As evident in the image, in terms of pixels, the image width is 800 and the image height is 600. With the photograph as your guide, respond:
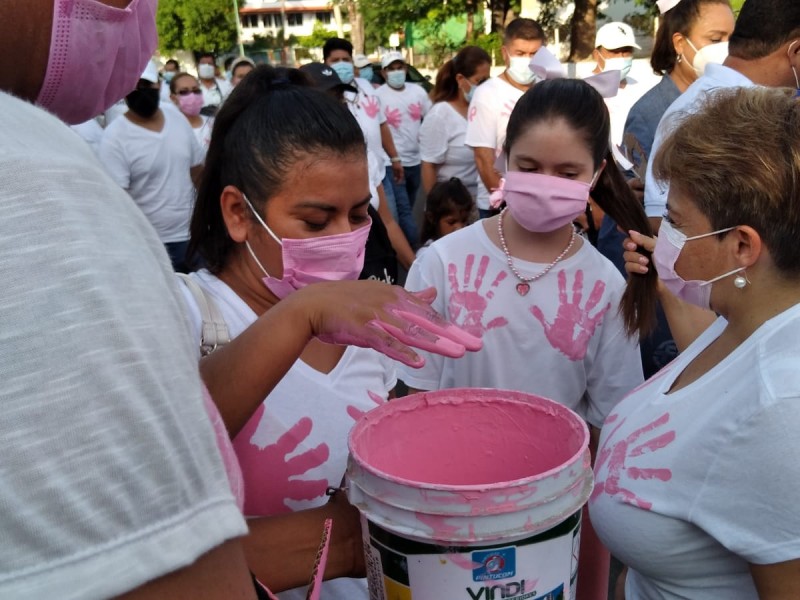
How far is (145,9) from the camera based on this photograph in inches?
41.1

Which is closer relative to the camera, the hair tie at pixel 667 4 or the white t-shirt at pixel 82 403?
the white t-shirt at pixel 82 403

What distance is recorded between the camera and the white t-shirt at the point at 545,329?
2.37m

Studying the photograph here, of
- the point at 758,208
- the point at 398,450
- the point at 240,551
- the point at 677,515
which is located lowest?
the point at 677,515

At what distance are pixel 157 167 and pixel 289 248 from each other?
13.9ft

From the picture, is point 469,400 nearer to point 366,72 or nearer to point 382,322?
point 382,322

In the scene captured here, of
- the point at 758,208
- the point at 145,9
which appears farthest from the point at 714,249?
the point at 145,9

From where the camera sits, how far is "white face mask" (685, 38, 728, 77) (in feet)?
13.0

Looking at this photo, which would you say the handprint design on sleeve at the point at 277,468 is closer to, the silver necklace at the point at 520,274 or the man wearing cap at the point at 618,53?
the silver necklace at the point at 520,274

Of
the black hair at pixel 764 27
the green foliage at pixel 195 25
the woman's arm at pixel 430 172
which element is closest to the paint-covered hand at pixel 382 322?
the black hair at pixel 764 27

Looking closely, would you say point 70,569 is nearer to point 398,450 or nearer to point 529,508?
point 529,508

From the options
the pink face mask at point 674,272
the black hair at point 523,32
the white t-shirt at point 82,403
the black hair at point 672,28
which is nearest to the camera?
the white t-shirt at point 82,403

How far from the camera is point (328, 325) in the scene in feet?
3.71

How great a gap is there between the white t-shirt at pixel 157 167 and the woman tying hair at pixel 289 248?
377 cm

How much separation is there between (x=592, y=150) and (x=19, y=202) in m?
2.28
